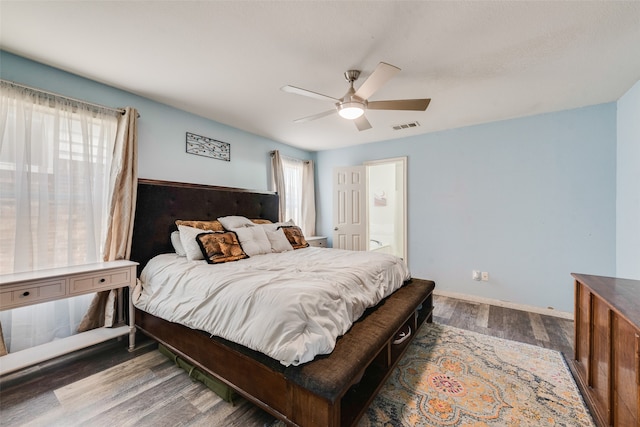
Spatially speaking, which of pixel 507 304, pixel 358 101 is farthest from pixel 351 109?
pixel 507 304

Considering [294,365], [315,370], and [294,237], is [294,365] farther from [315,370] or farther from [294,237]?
[294,237]

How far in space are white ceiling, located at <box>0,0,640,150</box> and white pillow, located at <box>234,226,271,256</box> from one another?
143 centimetres

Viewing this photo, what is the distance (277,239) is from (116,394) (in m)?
1.84

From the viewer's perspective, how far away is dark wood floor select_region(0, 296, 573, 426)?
4.93ft

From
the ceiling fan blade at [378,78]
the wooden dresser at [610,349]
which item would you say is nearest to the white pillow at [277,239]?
the ceiling fan blade at [378,78]

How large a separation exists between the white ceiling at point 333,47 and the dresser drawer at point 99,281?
66.5 inches

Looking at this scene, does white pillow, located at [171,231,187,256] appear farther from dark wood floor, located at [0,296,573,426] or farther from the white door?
the white door

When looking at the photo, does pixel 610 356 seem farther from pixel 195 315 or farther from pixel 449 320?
pixel 195 315

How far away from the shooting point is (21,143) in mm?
1992

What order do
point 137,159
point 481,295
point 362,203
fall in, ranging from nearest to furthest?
point 137,159 → point 481,295 → point 362,203

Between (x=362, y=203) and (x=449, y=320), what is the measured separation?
2.18 meters

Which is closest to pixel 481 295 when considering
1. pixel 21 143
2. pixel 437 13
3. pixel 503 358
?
pixel 503 358

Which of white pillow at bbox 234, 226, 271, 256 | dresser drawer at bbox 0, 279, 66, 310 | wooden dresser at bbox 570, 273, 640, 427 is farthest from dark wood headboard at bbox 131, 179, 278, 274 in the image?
wooden dresser at bbox 570, 273, 640, 427

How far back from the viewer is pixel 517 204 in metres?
3.28
